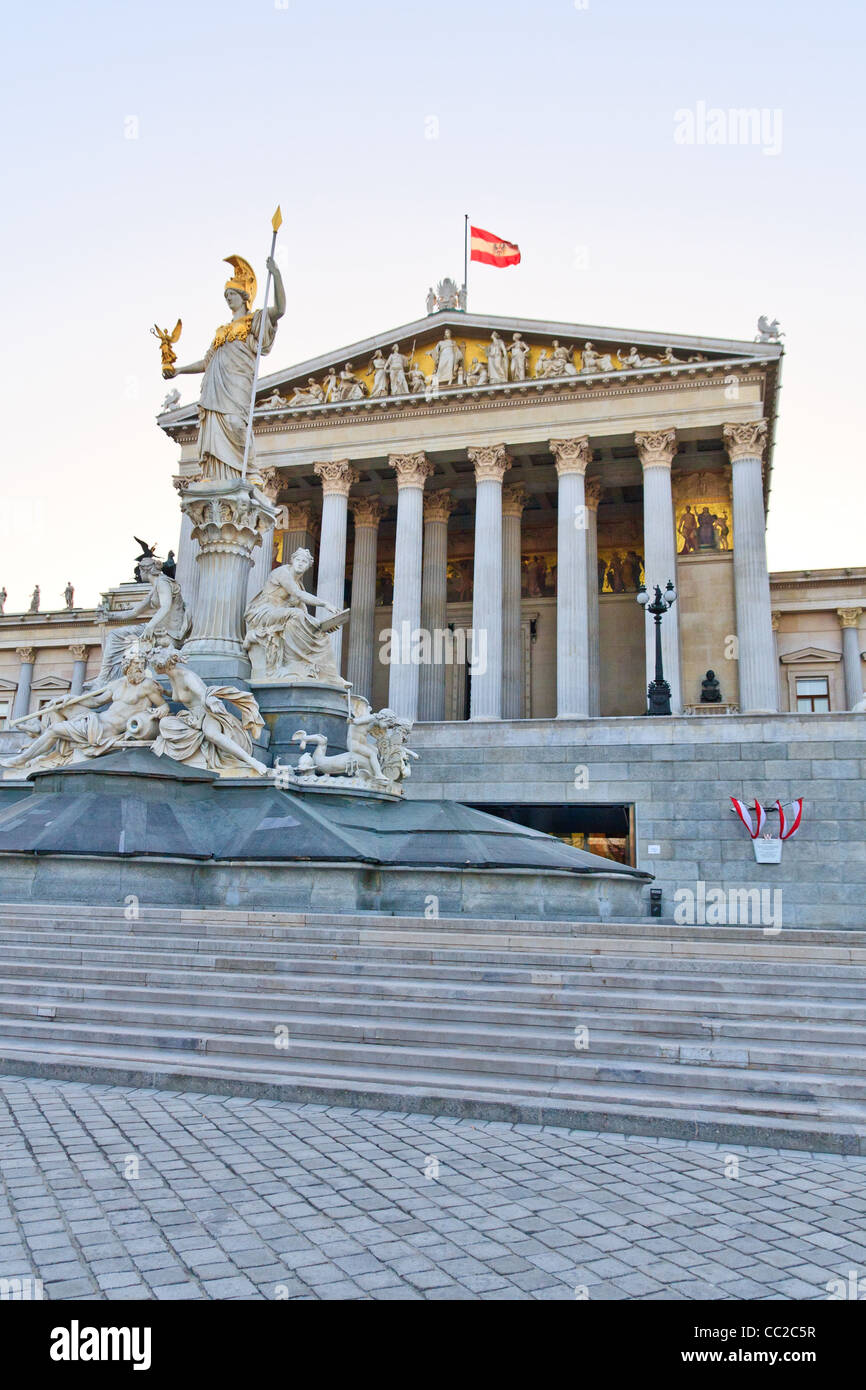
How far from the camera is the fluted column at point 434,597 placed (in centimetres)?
4009

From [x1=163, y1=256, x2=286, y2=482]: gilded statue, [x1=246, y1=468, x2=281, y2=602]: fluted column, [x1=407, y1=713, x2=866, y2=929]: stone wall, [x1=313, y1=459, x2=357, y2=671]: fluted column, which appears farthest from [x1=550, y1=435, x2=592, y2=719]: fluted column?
[x1=163, y1=256, x2=286, y2=482]: gilded statue

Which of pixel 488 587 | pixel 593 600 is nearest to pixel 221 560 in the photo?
pixel 488 587

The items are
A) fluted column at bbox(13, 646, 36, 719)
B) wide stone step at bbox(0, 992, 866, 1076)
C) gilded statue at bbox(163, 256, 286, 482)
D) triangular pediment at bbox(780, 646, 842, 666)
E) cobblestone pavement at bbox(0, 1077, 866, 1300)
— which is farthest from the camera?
fluted column at bbox(13, 646, 36, 719)

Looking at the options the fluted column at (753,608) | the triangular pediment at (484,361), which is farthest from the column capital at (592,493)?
the fluted column at (753,608)

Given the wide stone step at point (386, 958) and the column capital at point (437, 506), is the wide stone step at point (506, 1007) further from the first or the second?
the column capital at point (437, 506)

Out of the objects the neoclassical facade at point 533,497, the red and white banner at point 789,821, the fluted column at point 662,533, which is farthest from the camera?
the neoclassical facade at point 533,497

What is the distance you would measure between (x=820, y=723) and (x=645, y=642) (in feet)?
44.6

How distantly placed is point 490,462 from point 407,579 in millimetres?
5658

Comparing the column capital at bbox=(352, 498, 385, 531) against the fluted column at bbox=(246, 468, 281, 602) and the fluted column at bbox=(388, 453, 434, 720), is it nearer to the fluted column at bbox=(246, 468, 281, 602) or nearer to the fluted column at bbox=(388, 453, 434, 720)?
the fluted column at bbox=(246, 468, 281, 602)

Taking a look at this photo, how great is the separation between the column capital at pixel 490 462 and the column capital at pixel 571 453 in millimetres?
2031

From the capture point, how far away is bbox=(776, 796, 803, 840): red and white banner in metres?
26.5

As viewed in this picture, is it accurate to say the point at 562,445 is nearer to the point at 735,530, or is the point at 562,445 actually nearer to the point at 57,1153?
the point at 735,530

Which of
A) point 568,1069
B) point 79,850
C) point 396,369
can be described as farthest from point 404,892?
point 396,369

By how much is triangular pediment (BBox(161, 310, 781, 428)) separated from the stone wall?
16.0 m
